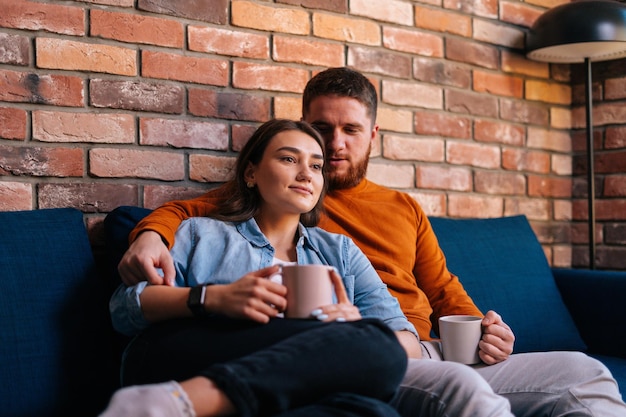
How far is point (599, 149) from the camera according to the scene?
269 cm

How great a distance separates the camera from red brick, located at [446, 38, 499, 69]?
8.14ft

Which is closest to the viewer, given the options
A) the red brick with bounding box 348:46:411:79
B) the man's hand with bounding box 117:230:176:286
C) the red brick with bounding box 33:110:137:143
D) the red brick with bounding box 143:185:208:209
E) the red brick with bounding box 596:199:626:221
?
the man's hand with bounding box 117:230:176:286

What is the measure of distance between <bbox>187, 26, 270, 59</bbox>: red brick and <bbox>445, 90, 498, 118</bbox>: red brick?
730 millimetres

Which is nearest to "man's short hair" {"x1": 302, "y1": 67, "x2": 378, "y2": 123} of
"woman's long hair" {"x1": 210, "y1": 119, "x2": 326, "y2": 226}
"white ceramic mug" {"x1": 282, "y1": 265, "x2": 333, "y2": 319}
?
"woman's long hair" {"x1": 210, "y1": 119, "x2": 326, "y2": 226}

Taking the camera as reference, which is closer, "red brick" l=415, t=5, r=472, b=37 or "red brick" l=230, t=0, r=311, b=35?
"red brick" l=230, t=0, r=311, b=35

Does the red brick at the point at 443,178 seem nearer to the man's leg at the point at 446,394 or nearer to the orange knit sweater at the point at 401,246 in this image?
the orange knit sweater at the point at 401,246

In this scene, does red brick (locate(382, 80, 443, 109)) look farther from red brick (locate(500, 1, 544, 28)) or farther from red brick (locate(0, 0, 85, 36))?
red brick (locate(0, 0, 85, 36))

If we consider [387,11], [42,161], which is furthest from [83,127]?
[387,11]

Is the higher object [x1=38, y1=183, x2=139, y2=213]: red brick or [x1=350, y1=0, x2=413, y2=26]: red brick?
[x1=350, y1=0, x2=413, y2=26]: red brick

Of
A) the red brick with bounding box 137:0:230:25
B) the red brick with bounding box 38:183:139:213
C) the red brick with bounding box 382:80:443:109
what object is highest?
the red brick with bounding box 137:0:230:25

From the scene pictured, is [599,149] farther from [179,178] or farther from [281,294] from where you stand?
[281,294]

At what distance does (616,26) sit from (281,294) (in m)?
1.63

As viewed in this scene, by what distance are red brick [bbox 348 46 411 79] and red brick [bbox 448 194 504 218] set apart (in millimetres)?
463

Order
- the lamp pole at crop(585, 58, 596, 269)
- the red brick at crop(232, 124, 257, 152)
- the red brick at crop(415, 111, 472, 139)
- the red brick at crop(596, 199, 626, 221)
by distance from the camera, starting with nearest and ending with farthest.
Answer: the red brick at crop(232, 124, 257, 152)
the red brick at crop(415, 111, 472, 139)
the lamp pole at crop(585, 58, 596, 269)
the red brick at crop(596, 199, 626, 221)
